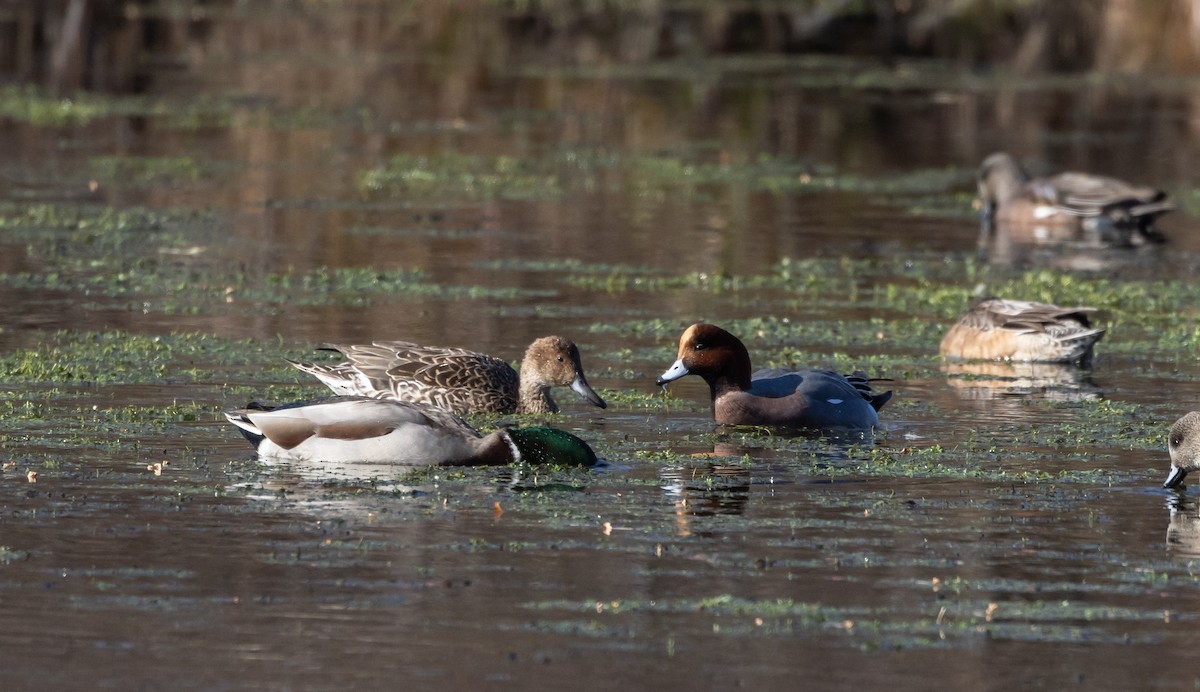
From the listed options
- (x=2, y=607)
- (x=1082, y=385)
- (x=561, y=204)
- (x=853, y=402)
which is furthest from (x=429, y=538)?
(x=561, y=204)

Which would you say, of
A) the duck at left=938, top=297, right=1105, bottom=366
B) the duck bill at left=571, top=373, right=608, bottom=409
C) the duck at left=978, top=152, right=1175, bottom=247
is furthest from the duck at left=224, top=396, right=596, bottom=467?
the duck at left=978, top=152, right=1175, bottom=247

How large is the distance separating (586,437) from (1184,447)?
2.86 meters

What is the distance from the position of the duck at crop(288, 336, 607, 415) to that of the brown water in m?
0.30

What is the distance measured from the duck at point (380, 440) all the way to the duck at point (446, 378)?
5.24 feet

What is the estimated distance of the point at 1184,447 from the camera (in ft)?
31.6

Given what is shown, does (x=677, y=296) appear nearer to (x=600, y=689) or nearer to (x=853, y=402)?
(x=853, y=402)

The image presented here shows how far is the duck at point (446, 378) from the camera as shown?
11.5m

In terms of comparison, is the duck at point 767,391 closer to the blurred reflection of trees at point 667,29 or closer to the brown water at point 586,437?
the brown water at point 586,437

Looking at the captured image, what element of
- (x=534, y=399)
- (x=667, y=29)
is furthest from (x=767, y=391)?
(x=667, y=29)

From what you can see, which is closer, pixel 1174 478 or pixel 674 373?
pixel 1174 478

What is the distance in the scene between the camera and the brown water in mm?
6973

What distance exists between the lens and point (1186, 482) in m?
10.1

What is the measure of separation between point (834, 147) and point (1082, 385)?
14715 millimetres

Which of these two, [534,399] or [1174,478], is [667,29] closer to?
[534,399]
